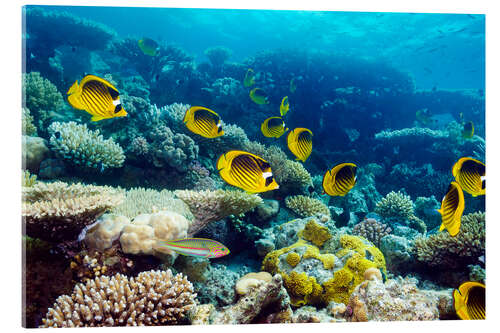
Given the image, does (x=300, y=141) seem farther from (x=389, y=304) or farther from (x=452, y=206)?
(x=389, y=304)

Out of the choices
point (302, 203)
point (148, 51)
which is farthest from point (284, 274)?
point (148, 51)

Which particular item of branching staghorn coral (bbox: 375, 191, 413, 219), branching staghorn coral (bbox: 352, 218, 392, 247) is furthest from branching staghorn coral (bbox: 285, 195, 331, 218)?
branching staghorn coral (bbox: 375, 191, 413, 219)

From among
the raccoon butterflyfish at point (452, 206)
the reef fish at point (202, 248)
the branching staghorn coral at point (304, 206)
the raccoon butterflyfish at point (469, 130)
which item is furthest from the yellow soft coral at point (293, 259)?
the raccoon butterflyfish at point (469, 130)

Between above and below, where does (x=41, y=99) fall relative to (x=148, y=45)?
below

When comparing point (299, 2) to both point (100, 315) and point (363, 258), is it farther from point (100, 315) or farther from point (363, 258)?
point (100, 315)

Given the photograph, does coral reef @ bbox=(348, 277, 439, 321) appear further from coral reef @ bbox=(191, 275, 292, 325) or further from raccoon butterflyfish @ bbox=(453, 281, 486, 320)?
coral reef @ bbox=(191, 275, 292, 325)

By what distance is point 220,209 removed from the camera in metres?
2.66

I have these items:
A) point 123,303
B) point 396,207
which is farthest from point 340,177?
point 396,207

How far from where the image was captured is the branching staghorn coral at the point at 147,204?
9.49ft

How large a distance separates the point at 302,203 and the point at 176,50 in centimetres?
1136

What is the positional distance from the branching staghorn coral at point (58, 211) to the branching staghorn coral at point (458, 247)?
10.9 ft

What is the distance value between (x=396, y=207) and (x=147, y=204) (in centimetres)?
466

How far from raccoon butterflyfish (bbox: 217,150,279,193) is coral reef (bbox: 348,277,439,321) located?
1196 mm

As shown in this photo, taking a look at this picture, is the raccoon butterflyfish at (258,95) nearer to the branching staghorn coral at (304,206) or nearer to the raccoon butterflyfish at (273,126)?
the raccoon butterflyfish at (273,126)
